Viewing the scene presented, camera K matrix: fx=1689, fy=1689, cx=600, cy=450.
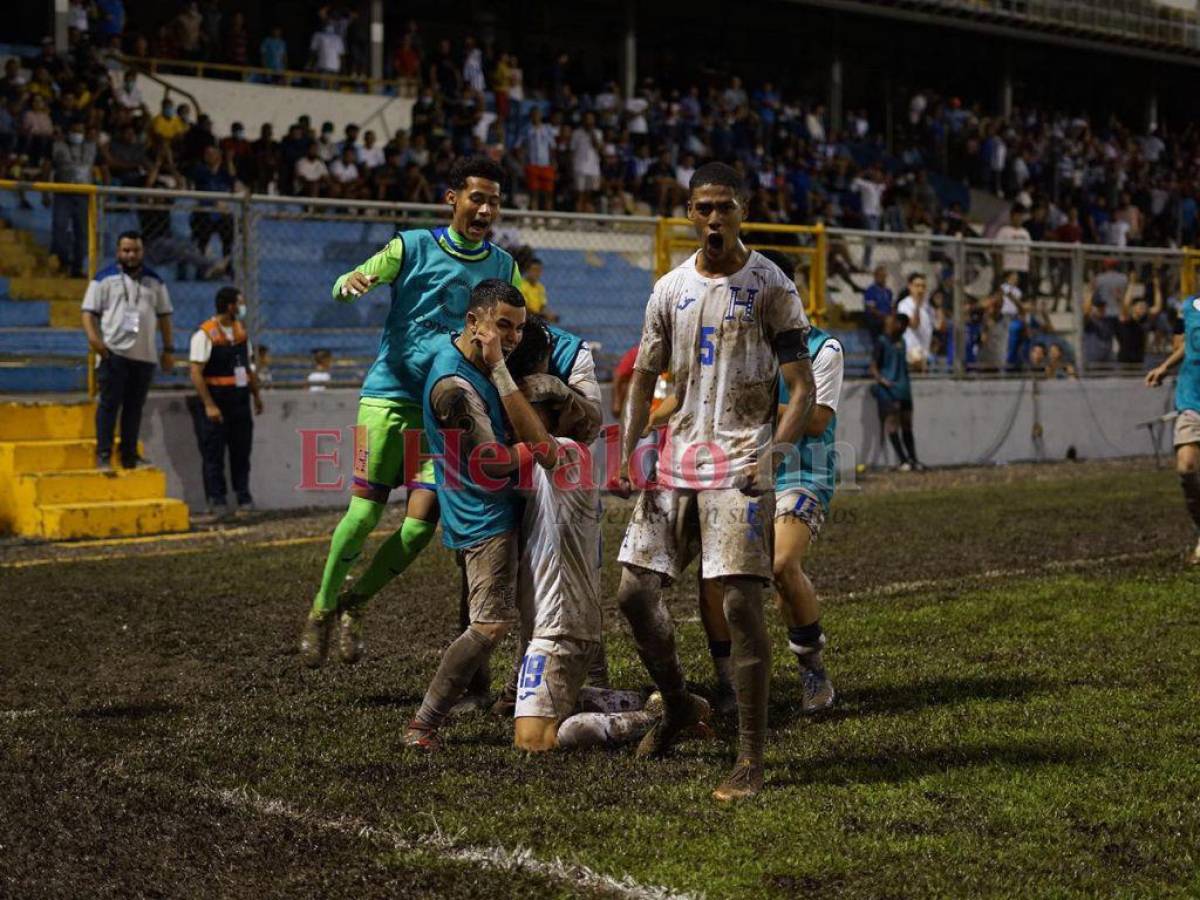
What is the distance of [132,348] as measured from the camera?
46.0 ft

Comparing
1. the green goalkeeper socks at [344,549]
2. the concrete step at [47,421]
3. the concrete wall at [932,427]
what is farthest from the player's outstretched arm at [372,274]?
the concrete wall at [932,427]

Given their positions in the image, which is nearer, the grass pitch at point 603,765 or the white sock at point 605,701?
the grass pitch at point 603,765

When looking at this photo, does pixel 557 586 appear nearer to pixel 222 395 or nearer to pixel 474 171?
pixel 474 171

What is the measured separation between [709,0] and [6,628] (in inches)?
1214

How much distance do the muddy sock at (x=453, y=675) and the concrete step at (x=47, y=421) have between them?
29.2ft

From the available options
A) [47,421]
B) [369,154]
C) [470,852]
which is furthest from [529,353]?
[369,154]

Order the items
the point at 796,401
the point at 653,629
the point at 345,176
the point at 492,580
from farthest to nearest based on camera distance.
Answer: the point at 345,176 < the point at 492,580 < the point at 653,629 < the point at 796,401

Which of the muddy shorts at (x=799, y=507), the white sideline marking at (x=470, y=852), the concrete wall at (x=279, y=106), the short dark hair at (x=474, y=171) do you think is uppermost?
the concrete wall at (x=279, y=106)

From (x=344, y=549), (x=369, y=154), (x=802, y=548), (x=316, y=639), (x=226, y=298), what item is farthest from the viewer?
(x=369, y=154)

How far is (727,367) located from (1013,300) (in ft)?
53.5

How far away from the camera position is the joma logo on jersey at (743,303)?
5.83 metres

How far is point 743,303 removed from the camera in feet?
19.1

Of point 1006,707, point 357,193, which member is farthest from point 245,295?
point 1006,707

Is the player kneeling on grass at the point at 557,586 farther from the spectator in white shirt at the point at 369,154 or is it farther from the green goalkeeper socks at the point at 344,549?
the spectator in white shirt at the point at 369,154
